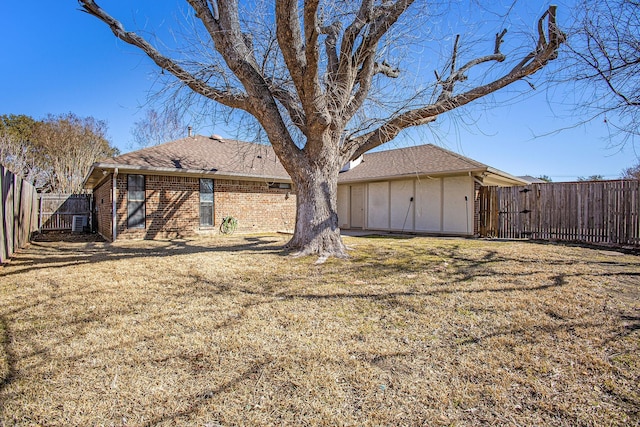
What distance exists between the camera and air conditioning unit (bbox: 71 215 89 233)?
15375mm

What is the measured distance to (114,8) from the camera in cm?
666

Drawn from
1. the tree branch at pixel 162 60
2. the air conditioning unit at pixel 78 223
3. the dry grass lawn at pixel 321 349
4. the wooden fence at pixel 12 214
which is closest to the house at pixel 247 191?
the air conditioning unit at pixel 78 223

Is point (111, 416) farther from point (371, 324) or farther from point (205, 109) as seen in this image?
point (205, 109)

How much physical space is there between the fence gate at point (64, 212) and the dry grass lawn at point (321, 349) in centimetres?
1223

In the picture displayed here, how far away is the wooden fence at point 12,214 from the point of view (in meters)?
6.70

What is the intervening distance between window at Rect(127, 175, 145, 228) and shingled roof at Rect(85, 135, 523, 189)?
15.4 inches

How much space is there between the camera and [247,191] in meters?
13.3

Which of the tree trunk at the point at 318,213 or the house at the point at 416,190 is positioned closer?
the tree trunk at the point at 318,213

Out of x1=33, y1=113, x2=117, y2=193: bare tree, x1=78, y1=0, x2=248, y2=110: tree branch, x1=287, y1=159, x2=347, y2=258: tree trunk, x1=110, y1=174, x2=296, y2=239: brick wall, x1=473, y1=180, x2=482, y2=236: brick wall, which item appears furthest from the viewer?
x1=33, y1=113, x2=117, y2=193: bare tree

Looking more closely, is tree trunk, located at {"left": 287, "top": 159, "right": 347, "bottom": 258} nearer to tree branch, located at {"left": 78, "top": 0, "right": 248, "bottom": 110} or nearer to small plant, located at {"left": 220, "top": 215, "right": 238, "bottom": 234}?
tree branch, located at {"left": 78, "top": 0, "right": 248, "bottom": 110}

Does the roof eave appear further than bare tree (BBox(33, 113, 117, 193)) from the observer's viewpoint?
No

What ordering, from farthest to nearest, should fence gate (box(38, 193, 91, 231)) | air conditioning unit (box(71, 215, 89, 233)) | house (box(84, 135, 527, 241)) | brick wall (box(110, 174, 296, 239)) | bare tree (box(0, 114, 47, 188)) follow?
bare tree (box(0, 114, 47, 188))
air conditioning unit (box(71, 215, 89, 233))
fence gate (box(38, 193, 91, 231))
brick wall (box(110, 174, 296, 239))
house (box(84, 135, 527, 241))

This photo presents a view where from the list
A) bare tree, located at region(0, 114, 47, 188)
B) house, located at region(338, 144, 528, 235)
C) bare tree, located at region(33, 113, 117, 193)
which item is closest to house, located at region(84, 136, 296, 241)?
house, located at region(338, 144, 528, 235)

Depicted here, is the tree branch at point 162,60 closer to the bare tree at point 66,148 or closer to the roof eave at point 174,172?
the roof eave at point 174,172
